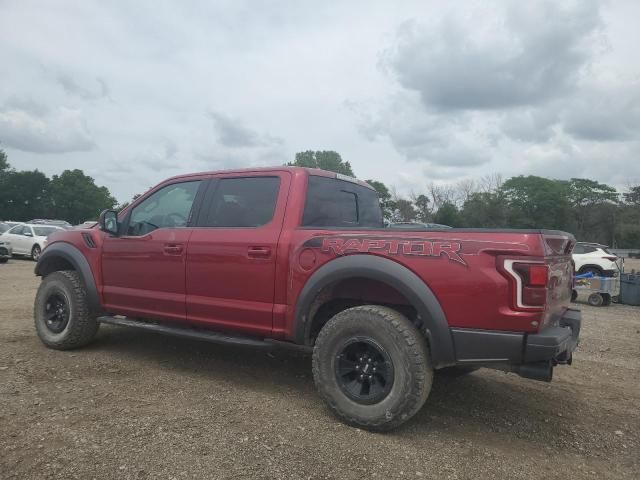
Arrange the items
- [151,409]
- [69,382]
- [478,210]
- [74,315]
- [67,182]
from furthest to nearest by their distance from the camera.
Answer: [67,182], [478,210], [74,315], [69,382], [151,409]

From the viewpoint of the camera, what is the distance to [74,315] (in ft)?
16.8

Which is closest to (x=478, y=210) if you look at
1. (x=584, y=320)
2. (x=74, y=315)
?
(x=584, y=320)

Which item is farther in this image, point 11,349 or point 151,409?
point 11,349

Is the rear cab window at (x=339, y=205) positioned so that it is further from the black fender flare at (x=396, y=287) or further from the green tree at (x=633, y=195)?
the green tree at (x=633, y=195)

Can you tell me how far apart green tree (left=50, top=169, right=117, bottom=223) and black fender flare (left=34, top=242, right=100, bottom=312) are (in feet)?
226

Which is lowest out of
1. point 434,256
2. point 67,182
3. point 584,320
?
point 584,320

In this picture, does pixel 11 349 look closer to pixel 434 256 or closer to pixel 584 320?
pixel 434 256

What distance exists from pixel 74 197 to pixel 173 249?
236ft

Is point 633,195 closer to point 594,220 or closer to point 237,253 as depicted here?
point 594,220

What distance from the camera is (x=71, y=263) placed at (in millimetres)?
5297

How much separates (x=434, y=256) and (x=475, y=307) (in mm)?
405

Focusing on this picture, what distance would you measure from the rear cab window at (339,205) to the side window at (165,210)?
1.19 m

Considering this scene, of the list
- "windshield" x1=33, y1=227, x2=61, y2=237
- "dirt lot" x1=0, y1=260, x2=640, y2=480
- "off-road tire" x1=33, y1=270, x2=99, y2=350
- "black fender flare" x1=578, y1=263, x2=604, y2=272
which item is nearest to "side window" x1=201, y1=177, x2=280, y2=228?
"dirt lot" x1=0, y1=260, x2=640, y2=480

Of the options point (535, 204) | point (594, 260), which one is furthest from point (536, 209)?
point (594, 260)
